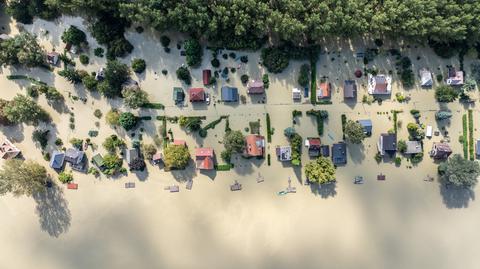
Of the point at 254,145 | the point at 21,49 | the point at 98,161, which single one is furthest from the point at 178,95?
the point at 21,49

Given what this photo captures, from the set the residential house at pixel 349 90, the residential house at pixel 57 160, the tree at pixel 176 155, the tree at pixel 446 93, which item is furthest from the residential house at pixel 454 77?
the residential house at pixel 57 160

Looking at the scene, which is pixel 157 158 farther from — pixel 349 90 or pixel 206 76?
pixel 349 90

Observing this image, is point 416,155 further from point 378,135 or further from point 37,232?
point 37,232

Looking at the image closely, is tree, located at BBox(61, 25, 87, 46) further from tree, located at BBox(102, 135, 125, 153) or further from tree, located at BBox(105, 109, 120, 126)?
tree, located at BBox(102, 135, 125, 153)

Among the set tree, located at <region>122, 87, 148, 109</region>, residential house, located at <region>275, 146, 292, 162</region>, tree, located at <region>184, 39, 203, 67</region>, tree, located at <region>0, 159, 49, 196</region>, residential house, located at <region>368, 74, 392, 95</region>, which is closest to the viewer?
tree, located at <region>0, 159, 49, 196</region>

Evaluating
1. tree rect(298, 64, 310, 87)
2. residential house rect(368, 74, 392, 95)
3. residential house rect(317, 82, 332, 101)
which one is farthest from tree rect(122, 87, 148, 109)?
residential house rect(368, 74, 392, 95)

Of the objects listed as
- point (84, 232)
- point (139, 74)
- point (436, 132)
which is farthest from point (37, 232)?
point (436, 132)
